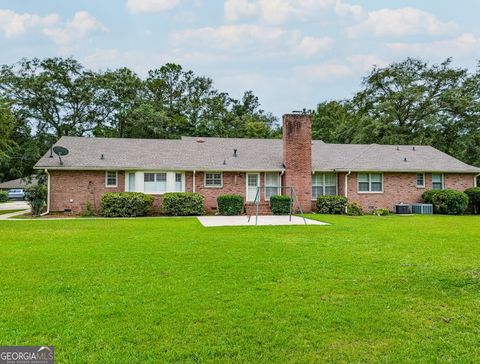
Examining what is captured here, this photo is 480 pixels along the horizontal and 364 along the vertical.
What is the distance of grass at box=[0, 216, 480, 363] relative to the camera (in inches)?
133

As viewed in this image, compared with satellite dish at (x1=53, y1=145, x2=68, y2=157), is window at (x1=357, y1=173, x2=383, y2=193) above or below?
below

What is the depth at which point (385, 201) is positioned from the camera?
20016mm

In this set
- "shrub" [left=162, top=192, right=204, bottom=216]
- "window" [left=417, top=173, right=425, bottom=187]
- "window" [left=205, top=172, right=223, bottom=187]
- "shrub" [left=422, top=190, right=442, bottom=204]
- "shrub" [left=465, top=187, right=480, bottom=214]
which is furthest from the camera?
"window" [left=417, top=173, right=425, bottom=187]

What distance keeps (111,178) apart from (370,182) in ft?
47.2

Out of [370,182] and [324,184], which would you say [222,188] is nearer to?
[324,184]

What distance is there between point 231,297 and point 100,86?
34.9 meters

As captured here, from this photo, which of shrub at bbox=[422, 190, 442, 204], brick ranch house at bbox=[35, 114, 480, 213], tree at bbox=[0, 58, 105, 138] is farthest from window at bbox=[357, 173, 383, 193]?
tree at bbox=[0, 58, 105, 138]

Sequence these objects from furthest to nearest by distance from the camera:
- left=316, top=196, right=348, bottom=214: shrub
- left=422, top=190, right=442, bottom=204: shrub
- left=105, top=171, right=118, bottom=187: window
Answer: left=422, top=190, right=442, bottom=204: shrub < left=316, top=196, right=348, bottom=214: shrub < left=105, top=171, right=118, bottom=187: window

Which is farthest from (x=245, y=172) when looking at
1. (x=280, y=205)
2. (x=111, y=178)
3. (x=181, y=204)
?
(x=111, y=178)

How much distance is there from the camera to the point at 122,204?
17312mm

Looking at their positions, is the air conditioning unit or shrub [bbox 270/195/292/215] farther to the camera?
the air conditioning unit

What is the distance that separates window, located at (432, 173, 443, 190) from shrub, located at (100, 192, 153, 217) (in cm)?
1649

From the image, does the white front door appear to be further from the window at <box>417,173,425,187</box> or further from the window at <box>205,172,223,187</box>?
the window at <box>417,173,425,187</box>

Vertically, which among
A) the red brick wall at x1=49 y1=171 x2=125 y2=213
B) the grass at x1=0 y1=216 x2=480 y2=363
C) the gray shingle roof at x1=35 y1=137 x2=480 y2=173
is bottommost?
the grass at x1=0 y1=216 x2=480 y2=363
